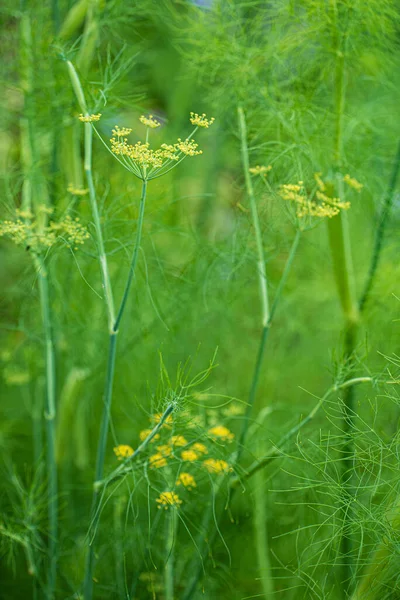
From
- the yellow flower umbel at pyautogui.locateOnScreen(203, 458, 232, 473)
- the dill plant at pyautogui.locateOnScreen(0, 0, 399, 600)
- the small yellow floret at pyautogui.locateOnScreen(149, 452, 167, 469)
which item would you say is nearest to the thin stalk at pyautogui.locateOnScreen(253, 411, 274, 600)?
the dill plant at pyautogui.locateOnScreen(0, 0, 399, 600)

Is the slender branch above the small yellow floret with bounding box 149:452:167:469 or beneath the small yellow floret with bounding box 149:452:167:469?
above

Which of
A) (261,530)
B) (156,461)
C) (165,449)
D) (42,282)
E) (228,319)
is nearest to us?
(156,461)

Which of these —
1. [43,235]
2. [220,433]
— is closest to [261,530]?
[220,433]

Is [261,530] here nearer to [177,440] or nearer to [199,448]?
[199,448]

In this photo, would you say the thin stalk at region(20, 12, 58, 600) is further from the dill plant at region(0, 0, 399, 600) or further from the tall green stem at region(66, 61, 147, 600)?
the tall green stem at region(66, 61, 147, 600)

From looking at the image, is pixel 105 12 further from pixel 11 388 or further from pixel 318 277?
pixel 11 388

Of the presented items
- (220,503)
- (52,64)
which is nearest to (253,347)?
(220,503)

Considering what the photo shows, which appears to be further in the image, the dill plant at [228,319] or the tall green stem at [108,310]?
the dill plant at [228,319]

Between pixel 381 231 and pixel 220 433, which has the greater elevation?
pixel 381 231

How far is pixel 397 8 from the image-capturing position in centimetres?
124

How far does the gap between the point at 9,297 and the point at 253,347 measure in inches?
30.4

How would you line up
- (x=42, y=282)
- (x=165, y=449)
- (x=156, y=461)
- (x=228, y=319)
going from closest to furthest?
1. (x=156, y=461)
2. (x=165, y=449)
3. (x=42, y=282)
4. (x=228, y=319)

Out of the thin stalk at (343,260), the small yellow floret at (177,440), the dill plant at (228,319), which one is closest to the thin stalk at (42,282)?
the dill plant at (228,319)

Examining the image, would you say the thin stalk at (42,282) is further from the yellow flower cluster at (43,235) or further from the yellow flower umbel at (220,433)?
the yellow flower umbel at (220,433)
